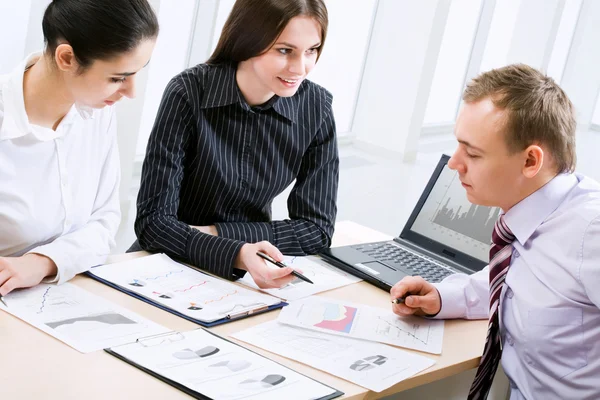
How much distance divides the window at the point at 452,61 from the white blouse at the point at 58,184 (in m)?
6.21

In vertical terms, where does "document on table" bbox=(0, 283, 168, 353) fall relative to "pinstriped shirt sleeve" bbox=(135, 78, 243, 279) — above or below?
below

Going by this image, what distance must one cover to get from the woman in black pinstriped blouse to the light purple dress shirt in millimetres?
577

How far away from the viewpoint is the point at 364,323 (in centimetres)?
174

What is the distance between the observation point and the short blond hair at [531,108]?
1681 mm

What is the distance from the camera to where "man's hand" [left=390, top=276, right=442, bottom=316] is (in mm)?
1822

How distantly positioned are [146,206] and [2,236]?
420mm

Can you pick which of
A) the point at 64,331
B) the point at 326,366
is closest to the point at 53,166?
the point at 64,331

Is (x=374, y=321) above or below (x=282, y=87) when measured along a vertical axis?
below

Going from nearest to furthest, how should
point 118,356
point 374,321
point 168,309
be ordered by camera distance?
point 118,356, point 168,309, point 374,321

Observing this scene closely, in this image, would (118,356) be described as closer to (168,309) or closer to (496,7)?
(168,309)

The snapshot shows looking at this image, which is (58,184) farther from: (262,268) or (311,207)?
(311,207)

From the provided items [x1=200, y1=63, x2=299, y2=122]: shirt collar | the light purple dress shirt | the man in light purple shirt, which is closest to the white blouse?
[x1=200, y1=63, x2=299, y2=122]: shirt collar

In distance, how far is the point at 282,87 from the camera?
2.12 m

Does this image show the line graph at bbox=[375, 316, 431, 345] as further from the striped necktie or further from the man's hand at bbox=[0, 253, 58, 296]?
the man's hand at bbox=[0, 253, 58, 296]
